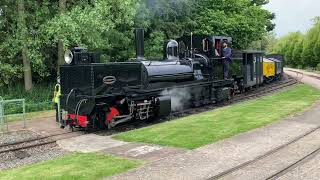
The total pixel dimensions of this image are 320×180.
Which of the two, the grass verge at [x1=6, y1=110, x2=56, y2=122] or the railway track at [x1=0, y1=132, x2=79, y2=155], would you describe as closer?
the railway track at [x1=0, y1=132, x2=79, y2=155]

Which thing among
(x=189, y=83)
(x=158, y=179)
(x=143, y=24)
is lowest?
(x=158, y=179)

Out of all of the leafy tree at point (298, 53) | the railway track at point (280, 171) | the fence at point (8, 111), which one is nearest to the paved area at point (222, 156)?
the railway track at point (280, 171)

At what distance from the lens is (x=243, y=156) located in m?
10.5

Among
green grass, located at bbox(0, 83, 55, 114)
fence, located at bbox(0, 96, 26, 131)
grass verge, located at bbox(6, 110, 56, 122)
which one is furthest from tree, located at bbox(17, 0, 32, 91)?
grass verge, located at bbox(6, 110, 56, 122)

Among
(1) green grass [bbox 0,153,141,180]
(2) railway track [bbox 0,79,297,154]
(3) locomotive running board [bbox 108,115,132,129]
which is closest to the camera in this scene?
(1) green grass [bbox 0,153,141,180]

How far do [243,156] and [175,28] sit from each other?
20.2m

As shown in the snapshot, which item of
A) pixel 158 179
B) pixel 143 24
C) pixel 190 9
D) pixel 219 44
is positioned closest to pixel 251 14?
pixel 190 9

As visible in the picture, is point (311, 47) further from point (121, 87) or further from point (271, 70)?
point (121, 87)

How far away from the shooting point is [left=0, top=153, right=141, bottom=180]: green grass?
9.18m

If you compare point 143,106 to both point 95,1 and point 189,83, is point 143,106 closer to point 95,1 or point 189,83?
point 189,83

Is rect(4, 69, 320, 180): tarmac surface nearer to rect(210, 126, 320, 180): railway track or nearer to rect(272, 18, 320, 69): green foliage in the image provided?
rect(210, 126, 320, 180): railway track

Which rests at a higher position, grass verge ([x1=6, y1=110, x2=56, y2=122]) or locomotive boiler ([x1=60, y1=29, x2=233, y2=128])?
locomotive boiler ([x1=60, y1=29, x2=233, y2=128])

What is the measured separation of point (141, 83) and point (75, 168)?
6451mm

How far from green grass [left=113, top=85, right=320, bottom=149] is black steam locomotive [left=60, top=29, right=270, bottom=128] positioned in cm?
127
